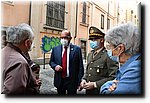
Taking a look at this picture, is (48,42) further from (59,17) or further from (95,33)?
(95,33)

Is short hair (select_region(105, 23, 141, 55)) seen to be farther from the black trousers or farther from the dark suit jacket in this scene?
the black trousers

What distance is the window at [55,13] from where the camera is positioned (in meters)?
1.98

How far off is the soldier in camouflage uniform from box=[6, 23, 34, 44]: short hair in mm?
499

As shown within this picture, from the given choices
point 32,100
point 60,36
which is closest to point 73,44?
point 60,36

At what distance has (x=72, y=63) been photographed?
2.00 meters

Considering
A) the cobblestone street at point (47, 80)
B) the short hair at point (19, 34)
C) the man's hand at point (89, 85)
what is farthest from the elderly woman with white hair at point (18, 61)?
the man's hand at point (89, 85)

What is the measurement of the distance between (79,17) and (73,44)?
9.0 inches

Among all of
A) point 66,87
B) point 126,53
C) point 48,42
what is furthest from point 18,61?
point 126,53

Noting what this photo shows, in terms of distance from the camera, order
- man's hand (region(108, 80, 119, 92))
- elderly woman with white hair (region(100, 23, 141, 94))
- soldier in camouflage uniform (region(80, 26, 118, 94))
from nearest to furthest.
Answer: elderly woman with white hair (region(100, 23, 141, 94))
man's hand (region(108, 80, 119, 92))
soldier in camouflage uniform (region(80, 26, 118, 94))

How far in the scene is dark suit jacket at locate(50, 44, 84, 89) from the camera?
77.9 inches

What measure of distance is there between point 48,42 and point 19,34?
338 mm

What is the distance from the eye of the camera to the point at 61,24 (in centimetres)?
199

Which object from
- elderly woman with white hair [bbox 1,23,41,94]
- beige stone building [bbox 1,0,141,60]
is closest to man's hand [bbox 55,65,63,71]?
beige stone building [bbox 1,0,141,60]

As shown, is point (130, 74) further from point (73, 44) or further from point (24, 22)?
point (24, 22)
